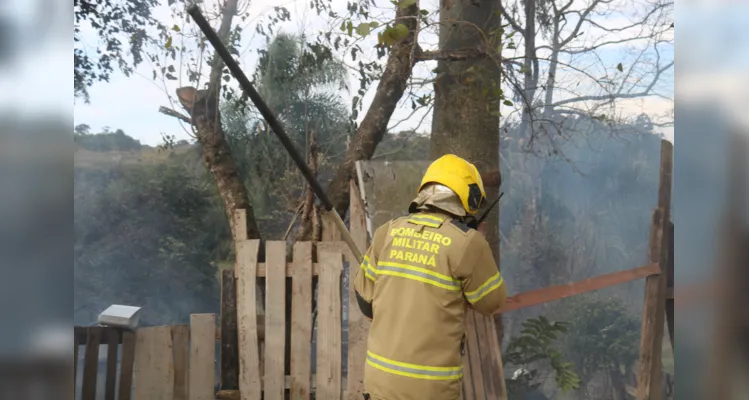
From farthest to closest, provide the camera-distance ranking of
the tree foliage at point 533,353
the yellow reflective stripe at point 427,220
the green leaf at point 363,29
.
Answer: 1. the tree foliage at point 533,353
2. the green leaf at point 363,29
3. the yellow reflective stripe at point 427,220

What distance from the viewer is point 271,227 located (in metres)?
4.83

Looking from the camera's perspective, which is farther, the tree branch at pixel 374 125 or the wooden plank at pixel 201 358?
the tree branch at pixel 374 125

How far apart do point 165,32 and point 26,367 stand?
3636 mm

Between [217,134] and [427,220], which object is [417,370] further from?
[217,134]

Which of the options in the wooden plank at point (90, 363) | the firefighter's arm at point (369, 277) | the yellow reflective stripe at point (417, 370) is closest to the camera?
the yellow reflective stripe at point (417, 370)

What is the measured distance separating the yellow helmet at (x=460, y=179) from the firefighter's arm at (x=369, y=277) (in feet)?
1.36

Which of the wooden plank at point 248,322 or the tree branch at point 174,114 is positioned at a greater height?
the tree branch at point 174,114

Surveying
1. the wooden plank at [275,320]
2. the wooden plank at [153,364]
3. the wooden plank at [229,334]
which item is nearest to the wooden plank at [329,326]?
the wooden plank at [275,320]

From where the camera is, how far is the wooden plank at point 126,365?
4156mm

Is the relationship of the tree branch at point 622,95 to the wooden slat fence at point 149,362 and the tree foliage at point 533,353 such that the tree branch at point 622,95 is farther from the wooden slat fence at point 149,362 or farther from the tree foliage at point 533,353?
the wooden slat fence at point 149,362

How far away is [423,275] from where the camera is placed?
9.48 feet

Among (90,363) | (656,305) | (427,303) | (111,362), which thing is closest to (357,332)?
(427,303)

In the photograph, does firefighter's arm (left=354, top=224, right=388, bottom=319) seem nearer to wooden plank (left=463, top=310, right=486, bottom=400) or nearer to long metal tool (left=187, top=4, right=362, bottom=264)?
long metal tool (left=187, top=4, right=362, bottom=264)

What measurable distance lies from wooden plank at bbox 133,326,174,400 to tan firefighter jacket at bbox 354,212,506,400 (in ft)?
6.14
